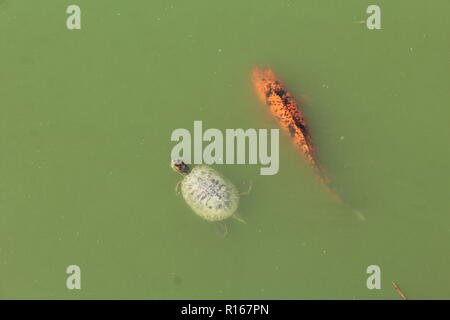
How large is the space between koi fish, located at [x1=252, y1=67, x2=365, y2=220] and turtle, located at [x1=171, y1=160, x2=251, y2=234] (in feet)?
1.89

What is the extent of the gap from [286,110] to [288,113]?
3cm

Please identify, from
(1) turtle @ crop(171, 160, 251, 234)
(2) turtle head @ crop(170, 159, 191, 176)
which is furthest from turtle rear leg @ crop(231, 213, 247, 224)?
(2) turtle head @ crop(170, 159, 191, 176)

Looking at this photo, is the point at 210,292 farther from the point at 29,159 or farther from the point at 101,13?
the point at 101,13

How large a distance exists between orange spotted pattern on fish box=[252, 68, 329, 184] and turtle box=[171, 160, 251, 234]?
22.7 inches

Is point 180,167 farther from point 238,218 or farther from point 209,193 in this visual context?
point 238,218

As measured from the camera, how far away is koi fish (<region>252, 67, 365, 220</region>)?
319 cm

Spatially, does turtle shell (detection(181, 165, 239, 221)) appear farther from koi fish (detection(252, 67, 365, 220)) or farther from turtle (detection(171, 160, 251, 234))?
koi fish (detection(252, 67, 365, 220))

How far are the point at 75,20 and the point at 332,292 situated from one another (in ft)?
9.87

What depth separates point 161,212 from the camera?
3.25 metres

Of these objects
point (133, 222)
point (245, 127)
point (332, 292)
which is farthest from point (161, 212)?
point (332, 292)

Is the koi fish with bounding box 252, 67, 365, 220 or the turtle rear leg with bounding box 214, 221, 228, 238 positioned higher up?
the koi fish with bounding box 252, 67, 365, 220

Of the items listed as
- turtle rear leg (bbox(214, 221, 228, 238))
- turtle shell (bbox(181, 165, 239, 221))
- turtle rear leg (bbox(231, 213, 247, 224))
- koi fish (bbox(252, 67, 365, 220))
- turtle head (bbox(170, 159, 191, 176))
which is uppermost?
koi fish (bbox(252, 67, 365, 220))

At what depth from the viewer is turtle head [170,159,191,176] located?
315 cm

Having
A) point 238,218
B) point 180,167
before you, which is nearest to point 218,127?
point 180,167
